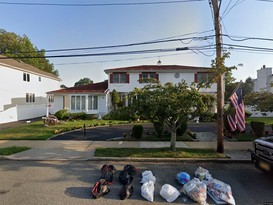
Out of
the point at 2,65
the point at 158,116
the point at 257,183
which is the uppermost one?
the point at 2,65

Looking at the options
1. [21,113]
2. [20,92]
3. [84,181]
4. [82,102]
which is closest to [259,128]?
[84,181]

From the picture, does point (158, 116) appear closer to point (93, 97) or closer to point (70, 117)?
point (70, 117)

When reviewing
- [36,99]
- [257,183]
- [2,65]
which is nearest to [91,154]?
[257,183]

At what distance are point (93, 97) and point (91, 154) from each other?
15174 millimetres

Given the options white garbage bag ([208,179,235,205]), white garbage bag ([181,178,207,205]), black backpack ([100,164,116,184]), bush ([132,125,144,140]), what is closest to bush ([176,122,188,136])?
bush ([132,125,144,140])

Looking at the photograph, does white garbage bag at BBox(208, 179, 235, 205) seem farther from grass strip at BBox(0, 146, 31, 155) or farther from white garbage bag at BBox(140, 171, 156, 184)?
grass strip at BBox(0, 146, 31, 155)

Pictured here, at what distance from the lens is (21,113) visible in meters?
21.3

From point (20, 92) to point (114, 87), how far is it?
411 inches

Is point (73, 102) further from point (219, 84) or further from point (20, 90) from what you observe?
point (219, 84)

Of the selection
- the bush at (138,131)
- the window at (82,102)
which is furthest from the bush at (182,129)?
the window at (82,102)

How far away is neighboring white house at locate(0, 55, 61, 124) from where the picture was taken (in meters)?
18.8

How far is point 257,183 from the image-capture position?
17.1ft

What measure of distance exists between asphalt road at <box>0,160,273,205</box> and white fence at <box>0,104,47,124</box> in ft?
46.4

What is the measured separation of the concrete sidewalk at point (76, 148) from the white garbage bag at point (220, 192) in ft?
9.46
